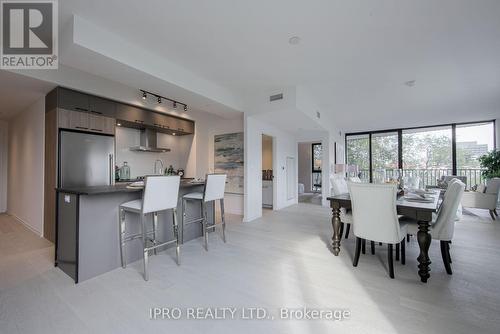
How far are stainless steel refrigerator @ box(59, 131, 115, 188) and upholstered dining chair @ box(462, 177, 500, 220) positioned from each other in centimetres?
796

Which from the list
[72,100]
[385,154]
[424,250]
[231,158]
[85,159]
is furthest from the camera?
[385,154]

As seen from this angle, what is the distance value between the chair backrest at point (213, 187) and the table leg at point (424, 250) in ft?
8.18

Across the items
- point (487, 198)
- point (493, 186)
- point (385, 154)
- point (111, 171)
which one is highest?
point (385, 154)

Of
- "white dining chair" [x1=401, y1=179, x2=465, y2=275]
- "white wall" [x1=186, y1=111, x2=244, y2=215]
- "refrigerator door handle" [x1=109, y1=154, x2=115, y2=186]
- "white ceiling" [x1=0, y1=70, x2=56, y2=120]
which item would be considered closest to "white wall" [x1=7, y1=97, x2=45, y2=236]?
"white ceiling" [x1=0, y1=70, x2=56, y2=120]

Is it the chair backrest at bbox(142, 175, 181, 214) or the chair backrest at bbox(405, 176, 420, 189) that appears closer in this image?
the chair backrest at bbox(142, 175, 181, 214)

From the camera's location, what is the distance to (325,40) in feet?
8.14

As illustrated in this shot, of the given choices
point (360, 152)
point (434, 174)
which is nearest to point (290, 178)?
point (360, 152)

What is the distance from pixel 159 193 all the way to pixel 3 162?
587 centimetres

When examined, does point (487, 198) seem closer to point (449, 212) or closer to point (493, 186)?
point (493, 186)

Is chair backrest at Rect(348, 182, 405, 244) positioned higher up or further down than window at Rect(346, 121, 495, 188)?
further down

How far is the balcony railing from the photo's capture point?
21.2 feet

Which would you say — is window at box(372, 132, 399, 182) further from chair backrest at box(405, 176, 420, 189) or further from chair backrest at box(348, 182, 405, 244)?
chair backrest at box(348, 182, 405, 244)

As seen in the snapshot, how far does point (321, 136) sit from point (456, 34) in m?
4.18

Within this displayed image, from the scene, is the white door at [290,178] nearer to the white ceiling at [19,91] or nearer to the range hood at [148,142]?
the range hood at [148,142]
